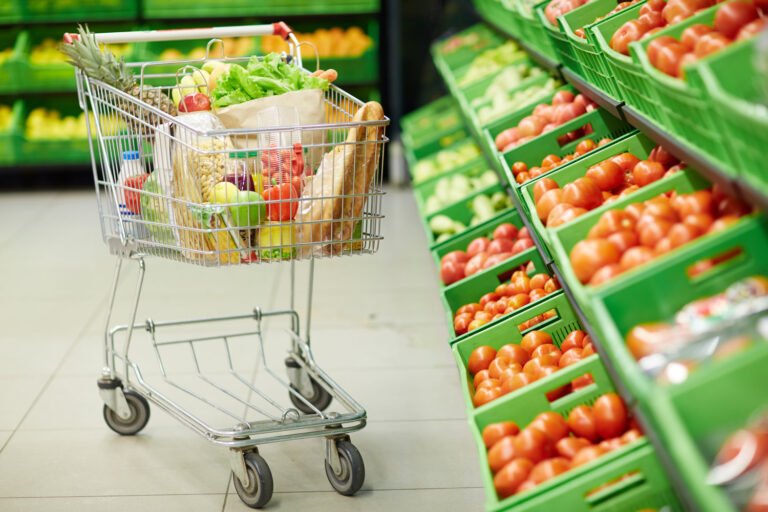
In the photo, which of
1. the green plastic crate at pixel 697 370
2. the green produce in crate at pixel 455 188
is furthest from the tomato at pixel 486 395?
the green produce in crate at pixel 455 188

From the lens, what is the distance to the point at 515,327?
9.55ft

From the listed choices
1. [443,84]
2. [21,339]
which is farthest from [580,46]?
[443,84]

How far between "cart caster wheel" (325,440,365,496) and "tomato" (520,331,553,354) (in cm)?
59

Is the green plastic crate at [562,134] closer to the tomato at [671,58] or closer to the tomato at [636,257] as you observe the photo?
the tomato at [671,58]

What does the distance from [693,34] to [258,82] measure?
1.36 metres

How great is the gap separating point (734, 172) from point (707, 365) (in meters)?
0.36

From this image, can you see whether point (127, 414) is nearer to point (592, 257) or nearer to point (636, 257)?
point (592, 257)

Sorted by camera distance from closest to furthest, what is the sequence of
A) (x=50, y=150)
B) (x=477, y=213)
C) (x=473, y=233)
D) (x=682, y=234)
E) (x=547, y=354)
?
1. (x=682, y=234)
2. (x=547, y=354)
3. (x=473, y=233)
4. (x=477, y=213)
5. (x=50, y=150)

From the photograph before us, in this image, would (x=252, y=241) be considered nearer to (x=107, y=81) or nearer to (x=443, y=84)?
(x=107, y=81)

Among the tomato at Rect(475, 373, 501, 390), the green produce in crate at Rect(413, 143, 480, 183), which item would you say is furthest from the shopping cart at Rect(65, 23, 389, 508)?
the green produce in crate at Rect(413, 143, 480, 183)

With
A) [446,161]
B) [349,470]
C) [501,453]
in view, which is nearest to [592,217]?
[501,453]

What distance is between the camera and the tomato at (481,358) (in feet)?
9.23

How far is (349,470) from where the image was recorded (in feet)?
9.20

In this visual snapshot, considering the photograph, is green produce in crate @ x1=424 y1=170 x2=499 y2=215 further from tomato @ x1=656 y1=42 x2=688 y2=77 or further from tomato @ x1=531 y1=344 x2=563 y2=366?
tomato @ x1=656 y1=42 x2=688 y2=77
